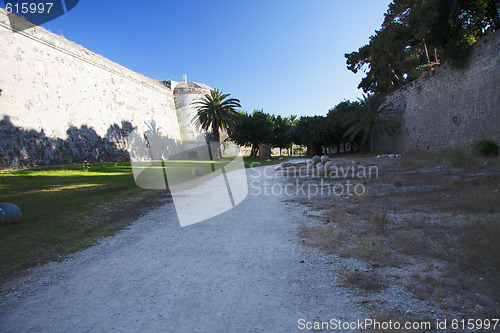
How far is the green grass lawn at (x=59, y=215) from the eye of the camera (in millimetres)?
4516

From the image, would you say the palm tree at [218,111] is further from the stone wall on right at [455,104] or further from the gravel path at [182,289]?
the gravel path at [182,289]

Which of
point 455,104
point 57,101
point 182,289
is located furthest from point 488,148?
point 57,101

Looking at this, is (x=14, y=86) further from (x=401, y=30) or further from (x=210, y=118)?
(x=401, y=30)

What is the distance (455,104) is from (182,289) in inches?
850

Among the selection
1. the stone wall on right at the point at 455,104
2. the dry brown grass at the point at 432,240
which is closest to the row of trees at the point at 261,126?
the stone wall on right at the point at 455,104

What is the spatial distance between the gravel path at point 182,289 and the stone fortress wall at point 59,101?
19.1 m

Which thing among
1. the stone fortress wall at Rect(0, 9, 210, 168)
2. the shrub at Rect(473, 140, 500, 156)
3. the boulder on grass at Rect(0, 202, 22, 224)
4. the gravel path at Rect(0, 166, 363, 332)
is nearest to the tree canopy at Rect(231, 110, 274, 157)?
the stone fortress wall at Rect(0, 9, 210, 168)

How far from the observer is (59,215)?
6723mm

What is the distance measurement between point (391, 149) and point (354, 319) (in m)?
31.6

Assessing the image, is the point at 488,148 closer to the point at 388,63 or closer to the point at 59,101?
the point at 388,63

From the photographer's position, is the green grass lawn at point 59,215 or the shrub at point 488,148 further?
the shrub at point 488,148

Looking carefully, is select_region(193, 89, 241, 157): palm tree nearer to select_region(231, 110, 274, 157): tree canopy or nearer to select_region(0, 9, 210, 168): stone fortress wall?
select_region(231, 110, 274, 157): tree canopy

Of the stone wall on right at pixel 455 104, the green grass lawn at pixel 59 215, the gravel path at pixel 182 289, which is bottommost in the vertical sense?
the gravel path at pixel 182 289

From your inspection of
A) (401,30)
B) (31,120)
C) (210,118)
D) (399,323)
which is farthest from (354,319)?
(210,118)
